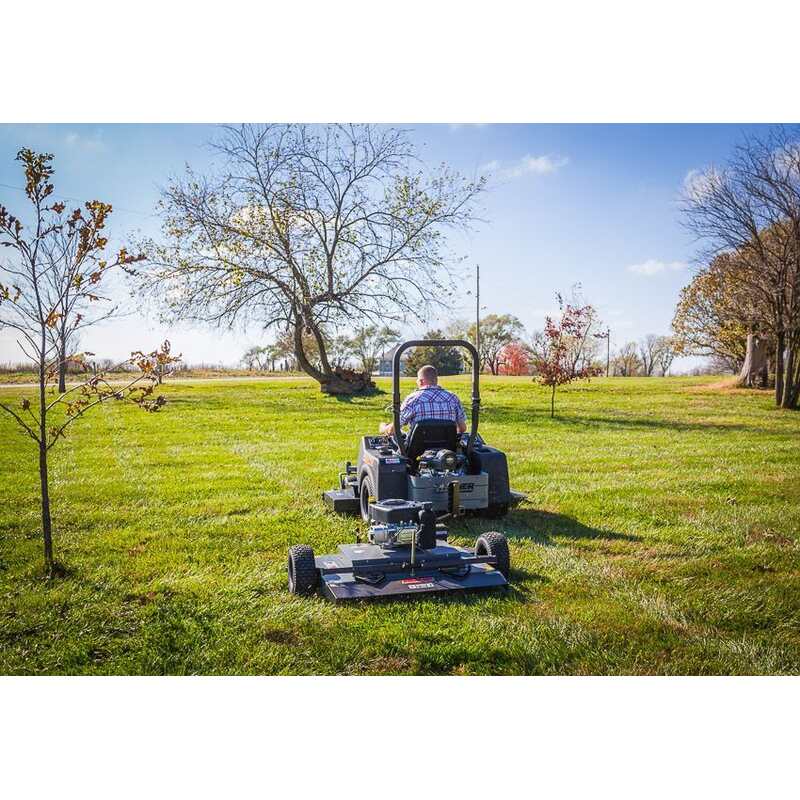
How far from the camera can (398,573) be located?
3.48 metres

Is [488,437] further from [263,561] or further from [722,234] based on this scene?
[263,561]

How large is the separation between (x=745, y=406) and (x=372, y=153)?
437 centimetres

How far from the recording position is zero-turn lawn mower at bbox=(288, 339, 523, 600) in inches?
133

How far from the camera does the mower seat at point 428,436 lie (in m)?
4.36

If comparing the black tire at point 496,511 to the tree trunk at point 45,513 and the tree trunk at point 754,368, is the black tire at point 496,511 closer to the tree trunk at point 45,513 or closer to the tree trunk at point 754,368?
the tree trunk at point 45,513

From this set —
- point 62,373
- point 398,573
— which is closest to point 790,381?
point 398,573

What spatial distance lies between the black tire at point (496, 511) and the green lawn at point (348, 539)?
13cm

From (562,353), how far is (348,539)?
5908mm

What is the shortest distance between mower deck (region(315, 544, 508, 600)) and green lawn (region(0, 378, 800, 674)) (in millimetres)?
90

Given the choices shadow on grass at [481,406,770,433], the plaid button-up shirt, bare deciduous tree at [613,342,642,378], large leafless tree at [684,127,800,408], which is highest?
large leafless tree at [684,127,800,408]

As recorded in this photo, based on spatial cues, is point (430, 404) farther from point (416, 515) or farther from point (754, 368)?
point (754, 368)

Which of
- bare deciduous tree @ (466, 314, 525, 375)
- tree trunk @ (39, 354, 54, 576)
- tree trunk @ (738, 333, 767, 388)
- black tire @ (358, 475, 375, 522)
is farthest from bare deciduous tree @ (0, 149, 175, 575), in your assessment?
tree trunk @ (738, 333, 767, 388)

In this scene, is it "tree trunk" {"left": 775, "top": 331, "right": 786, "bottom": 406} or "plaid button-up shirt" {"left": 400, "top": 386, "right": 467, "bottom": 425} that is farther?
"tree trunk" {"left": 775, "top": 331, "right": 786, "bottom": 406}

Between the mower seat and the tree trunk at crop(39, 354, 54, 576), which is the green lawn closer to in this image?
the tree trunk at crop(39, 354, 54, 576)
